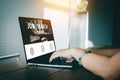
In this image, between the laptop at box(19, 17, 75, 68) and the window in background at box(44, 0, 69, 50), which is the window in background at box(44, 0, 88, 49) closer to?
the window in background at box(44, 0, 69, 50)

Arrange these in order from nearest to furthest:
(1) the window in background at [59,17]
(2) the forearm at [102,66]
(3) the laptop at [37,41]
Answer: (2) the forearm at [102,66], (3) the laptop at [37,41], (1) the window in background at [59,17]

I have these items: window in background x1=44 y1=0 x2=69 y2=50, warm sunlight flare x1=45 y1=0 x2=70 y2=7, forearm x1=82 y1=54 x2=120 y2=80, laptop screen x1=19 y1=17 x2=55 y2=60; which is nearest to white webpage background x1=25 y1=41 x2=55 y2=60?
laptop screen x1=19 y1=17 x2=55 y2=60

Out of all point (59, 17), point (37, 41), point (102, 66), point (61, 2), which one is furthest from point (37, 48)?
point (61, 2)

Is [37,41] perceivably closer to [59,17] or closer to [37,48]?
[37,48]

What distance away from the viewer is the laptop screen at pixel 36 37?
106 centimetres

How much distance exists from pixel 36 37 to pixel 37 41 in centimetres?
3

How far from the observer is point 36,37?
1172 mm

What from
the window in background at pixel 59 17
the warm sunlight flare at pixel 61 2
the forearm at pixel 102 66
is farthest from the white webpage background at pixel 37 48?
the warm sunlight flare at pixel 61 2

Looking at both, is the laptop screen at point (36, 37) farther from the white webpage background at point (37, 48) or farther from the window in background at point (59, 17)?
the window in background at point (59, 17)

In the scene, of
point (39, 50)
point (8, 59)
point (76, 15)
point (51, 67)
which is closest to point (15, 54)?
point (8, 59)

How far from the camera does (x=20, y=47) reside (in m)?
1.47

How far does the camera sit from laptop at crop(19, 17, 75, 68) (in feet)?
3.45

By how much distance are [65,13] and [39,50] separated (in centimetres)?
104

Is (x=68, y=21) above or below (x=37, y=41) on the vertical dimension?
above
